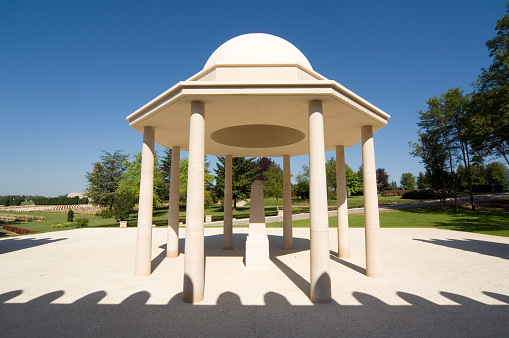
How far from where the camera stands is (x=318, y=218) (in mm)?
8797

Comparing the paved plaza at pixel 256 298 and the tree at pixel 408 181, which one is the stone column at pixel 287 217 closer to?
the paved plaza at pixel 256 298

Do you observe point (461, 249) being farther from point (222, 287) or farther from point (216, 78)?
point (216, 78)

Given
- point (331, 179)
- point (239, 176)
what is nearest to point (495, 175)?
point (331, 179)

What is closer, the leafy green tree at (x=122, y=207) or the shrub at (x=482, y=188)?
the leafy green tree at (x=122, y=207)

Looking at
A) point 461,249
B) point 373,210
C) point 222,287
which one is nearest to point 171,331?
point 222,287

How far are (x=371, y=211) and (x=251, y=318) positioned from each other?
23.1 ft

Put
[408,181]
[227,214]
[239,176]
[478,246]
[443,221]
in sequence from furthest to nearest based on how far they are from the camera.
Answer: [408,181] < [239,176] < [443,221] < [227,214] < [478,246]

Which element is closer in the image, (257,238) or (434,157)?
(257,238)

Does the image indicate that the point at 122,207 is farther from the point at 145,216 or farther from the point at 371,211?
the point at 371,211

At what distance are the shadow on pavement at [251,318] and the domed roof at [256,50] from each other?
9.57 m

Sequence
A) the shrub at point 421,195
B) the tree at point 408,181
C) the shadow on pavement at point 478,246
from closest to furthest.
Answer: the shadow on pavement at point 478,246
the shrub at point 421,195
the tree at point 408,181

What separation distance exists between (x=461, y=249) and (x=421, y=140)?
3750 cm

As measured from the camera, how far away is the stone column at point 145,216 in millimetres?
11281

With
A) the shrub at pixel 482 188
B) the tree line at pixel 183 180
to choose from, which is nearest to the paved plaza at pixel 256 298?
the tree line at pixel 183 180
